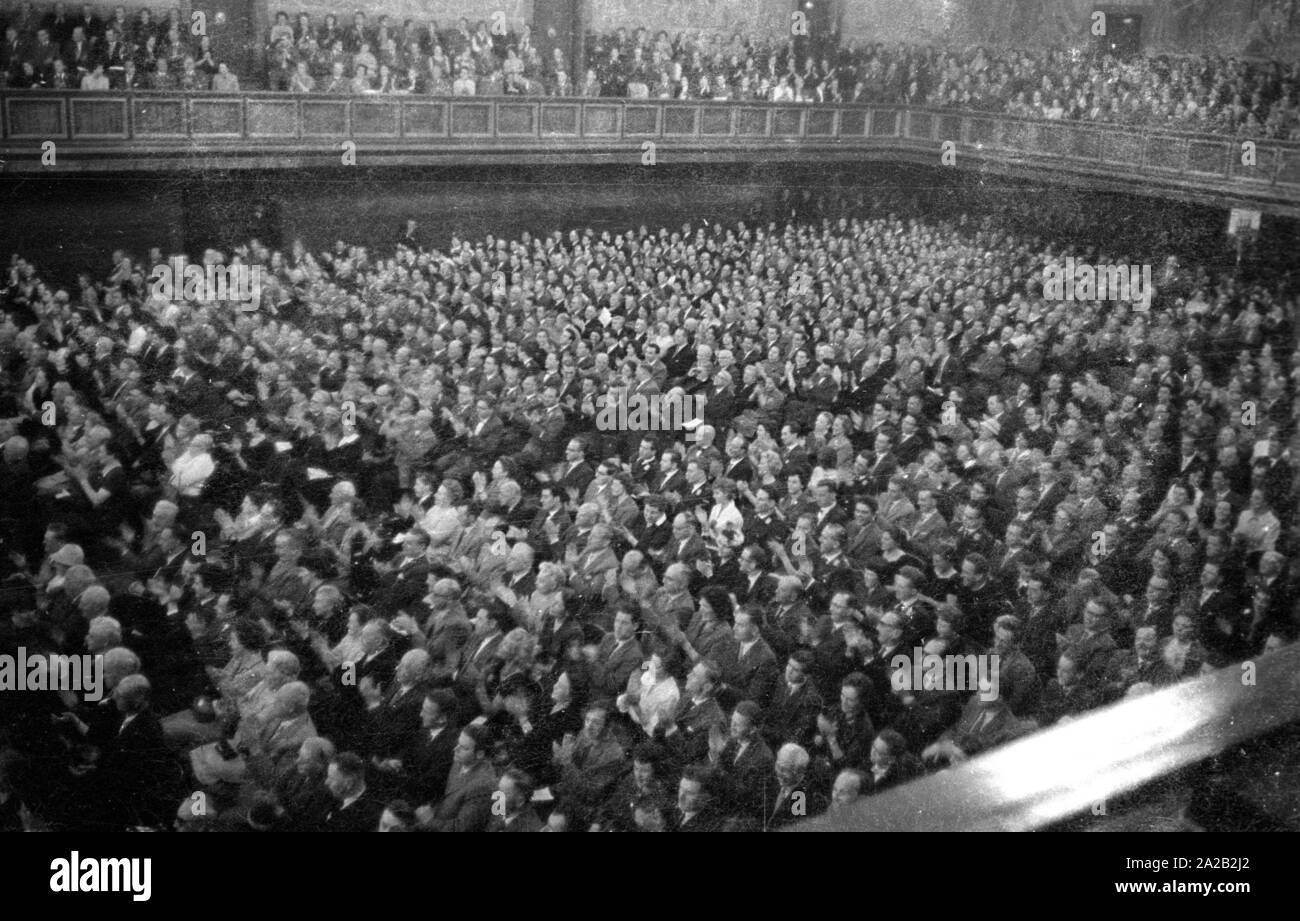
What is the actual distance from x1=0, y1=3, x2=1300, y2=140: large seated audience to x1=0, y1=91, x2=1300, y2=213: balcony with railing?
68mm

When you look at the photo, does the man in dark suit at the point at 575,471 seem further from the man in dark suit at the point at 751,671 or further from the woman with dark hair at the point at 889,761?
the woman with dark hair at the point at 889,761

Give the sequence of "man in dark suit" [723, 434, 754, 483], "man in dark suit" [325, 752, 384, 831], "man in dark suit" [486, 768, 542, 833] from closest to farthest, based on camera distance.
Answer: "man in dark suit" [325, 752, 384, 831], "man in dark suit" [486, 768, 542, 833], "man in dark suit" [723, 434, 754, 483]

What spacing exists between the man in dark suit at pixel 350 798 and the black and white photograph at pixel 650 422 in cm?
2

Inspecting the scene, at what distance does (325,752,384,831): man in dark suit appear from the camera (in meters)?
5.00

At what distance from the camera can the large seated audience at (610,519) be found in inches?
198

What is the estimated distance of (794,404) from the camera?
20.0 feet

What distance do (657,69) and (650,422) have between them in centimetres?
186

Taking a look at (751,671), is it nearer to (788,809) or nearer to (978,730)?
(788,809)

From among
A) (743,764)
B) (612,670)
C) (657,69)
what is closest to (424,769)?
(612,670)

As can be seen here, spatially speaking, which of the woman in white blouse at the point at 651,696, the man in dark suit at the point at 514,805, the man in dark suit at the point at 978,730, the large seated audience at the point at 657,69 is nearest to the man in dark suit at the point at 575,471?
the woman in white blouse at the point at 651,696

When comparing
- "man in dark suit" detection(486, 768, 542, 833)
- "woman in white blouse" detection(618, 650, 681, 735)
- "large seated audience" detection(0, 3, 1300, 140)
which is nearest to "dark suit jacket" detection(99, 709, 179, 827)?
"man in dark suit" detection(486, 768, 542, 833)

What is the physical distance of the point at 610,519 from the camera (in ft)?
18.3

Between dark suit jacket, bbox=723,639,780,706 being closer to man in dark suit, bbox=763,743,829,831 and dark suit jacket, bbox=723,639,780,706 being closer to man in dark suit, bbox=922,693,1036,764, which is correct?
man in dark suit, bbox=763,743,829,831
